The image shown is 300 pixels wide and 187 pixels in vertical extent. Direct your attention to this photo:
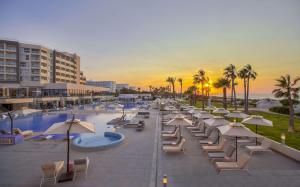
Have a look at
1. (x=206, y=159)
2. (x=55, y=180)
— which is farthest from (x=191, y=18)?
(x=55, y=180)

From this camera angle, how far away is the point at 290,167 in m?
7.93

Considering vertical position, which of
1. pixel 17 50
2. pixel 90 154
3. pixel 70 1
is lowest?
pixel 90 154

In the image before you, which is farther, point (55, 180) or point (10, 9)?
point (10, 9)

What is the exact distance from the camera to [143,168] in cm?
768

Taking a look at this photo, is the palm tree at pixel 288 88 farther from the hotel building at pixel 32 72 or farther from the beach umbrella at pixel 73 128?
the hotel building at pixel 32 72

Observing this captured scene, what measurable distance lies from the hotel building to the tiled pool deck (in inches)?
1263

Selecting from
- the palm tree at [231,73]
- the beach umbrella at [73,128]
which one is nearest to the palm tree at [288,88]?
the beach umbrella at [73,128]

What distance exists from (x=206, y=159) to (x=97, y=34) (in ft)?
69.3

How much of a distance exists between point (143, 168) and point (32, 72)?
198 ft

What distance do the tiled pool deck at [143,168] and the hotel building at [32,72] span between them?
32083 mm

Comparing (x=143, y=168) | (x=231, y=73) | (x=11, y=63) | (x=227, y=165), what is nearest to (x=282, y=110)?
(x=231, y=73)

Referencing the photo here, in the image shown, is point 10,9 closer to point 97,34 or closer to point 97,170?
point 97,34

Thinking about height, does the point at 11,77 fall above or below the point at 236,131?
above

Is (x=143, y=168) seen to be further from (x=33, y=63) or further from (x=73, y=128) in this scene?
(x=33, y=63)
